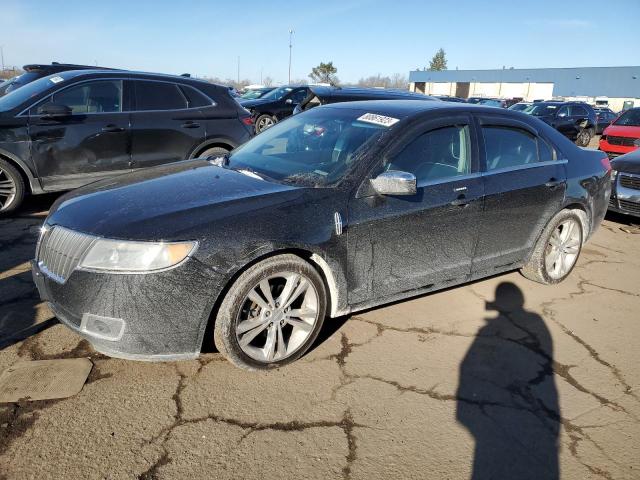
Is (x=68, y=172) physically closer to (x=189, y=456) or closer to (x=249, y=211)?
(x=249, y=211)

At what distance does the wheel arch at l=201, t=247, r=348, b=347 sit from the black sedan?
5584 millimetres

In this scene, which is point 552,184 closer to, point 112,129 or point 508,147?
point 508,147

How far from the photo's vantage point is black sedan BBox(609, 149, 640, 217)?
271 inches

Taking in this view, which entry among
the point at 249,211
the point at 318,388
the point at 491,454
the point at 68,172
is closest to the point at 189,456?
the point at 318,388

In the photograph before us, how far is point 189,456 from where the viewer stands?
2.29 m

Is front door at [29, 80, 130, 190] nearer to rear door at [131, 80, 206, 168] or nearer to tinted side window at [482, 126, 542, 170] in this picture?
rear door at [131, 80, 206, 168]

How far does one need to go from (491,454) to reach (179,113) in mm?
5755

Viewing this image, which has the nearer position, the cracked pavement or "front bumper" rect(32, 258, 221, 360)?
the cracked pavement

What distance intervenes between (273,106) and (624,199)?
1183 cm

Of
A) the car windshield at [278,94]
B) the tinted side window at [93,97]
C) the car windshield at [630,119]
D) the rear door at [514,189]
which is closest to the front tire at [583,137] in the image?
the car windshield at [630,119]

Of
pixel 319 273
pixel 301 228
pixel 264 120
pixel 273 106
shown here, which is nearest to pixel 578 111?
pixel 273 106

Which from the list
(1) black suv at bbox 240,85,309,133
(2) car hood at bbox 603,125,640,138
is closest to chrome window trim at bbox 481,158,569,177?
(2) car hood at bbox 603,125,640,138

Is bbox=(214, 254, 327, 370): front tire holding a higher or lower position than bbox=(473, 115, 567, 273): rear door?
lower

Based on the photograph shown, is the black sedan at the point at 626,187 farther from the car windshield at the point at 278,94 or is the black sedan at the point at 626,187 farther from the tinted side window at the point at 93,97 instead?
the car windshield at the point at 278,94
